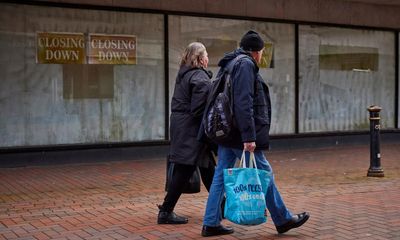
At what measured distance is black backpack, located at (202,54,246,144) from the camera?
512 cm

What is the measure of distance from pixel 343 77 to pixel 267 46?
2.29 m

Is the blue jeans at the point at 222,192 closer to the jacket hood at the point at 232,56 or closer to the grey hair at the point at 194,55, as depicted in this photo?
the jacket hood at the point at 232,56

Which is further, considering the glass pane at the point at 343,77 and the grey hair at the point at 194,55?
the glass pane at the point at 343,77

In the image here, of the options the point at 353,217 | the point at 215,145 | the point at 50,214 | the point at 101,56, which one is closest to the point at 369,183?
the point at 353,217

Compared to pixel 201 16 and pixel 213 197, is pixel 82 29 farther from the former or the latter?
pixel 213 197

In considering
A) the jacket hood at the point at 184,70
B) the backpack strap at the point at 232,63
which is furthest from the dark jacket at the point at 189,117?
the backpack strap at the point at 232,63

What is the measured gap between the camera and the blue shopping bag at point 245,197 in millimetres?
5008

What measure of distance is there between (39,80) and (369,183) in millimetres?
5822

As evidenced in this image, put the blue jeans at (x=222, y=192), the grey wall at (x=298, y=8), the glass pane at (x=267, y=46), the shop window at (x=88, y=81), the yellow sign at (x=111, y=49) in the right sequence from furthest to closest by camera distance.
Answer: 1. the glass pane at (x=267, y=46)
2. the grey wall at (x=298, y=8)
3. the yellow sign at (x=111, y=49)
4. the shop window at (x=88, y=81)
5. the blue jeans at (x=222, y=192)

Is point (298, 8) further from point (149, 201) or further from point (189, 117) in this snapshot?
point (189, 117)

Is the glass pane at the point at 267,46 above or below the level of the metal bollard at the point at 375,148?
above

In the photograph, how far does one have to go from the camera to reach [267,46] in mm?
12914

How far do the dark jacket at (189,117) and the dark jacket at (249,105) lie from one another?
1.72ft

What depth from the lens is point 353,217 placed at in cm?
623
